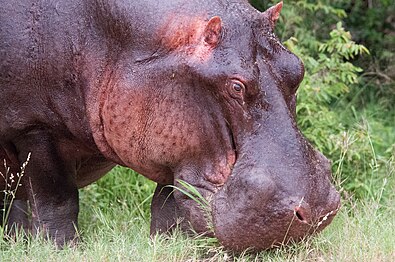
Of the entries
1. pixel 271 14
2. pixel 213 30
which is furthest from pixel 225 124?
pixel 271 14

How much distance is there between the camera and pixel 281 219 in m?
4.54

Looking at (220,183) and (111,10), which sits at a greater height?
(111,10)

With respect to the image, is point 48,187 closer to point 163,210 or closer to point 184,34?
point 163,210

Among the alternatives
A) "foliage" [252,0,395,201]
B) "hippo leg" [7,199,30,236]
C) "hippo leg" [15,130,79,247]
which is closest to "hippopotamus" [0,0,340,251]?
"hippo leg" [15,130,79,247]

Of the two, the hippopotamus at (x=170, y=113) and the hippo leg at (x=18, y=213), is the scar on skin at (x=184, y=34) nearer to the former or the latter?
the hippopotamus at (x=170, y=113)

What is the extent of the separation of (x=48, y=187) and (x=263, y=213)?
1286 millimetres

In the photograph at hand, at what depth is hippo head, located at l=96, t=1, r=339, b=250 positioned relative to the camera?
4582 mm

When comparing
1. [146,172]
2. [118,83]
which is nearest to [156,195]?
[146,172]

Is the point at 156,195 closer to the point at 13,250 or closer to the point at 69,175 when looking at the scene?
the point at 69,175

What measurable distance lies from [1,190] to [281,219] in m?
1.95

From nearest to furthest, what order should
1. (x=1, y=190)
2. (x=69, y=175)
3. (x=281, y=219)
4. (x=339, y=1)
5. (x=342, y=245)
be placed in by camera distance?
1. (x=281, y=219)
2. (x=342, y=245)
3. (x=69, y=175)
4. (x=1, y=190)
5. (x=339, y=1)

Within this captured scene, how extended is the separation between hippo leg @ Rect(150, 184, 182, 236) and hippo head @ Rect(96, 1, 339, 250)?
366mm

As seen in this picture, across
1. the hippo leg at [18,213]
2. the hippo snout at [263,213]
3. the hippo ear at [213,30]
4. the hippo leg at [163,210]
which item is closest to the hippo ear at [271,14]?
the hippo ear at [213,30]

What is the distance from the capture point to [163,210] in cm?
543
